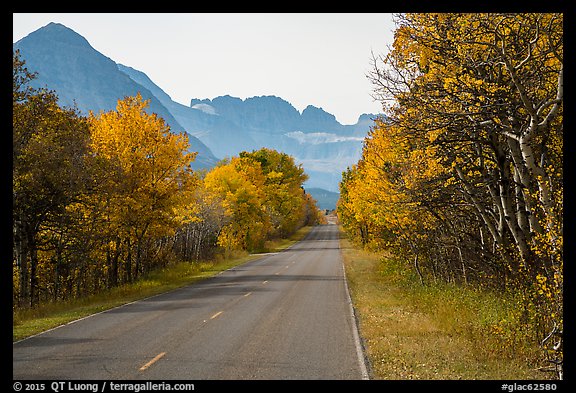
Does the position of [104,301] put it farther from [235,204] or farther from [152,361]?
[235,204]

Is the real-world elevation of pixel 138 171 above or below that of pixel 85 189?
above

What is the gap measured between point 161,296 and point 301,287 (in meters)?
6.47

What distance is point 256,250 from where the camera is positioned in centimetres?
6003

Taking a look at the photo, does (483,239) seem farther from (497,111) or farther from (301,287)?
(301,287)

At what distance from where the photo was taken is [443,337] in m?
11.9

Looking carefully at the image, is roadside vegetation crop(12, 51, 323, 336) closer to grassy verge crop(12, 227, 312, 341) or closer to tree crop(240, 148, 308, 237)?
grassy verge crop(12, 227, 312, 341)

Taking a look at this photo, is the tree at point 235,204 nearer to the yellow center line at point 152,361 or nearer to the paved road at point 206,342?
the paved road at point 206,342

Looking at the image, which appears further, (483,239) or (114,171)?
(114,171)

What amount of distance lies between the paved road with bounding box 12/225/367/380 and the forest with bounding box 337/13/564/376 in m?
4.06

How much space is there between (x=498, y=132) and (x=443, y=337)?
505 cm

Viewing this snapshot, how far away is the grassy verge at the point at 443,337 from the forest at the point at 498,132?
471 millimetres

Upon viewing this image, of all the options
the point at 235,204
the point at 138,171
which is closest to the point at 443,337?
the point at 138,171

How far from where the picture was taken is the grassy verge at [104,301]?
15.1m
